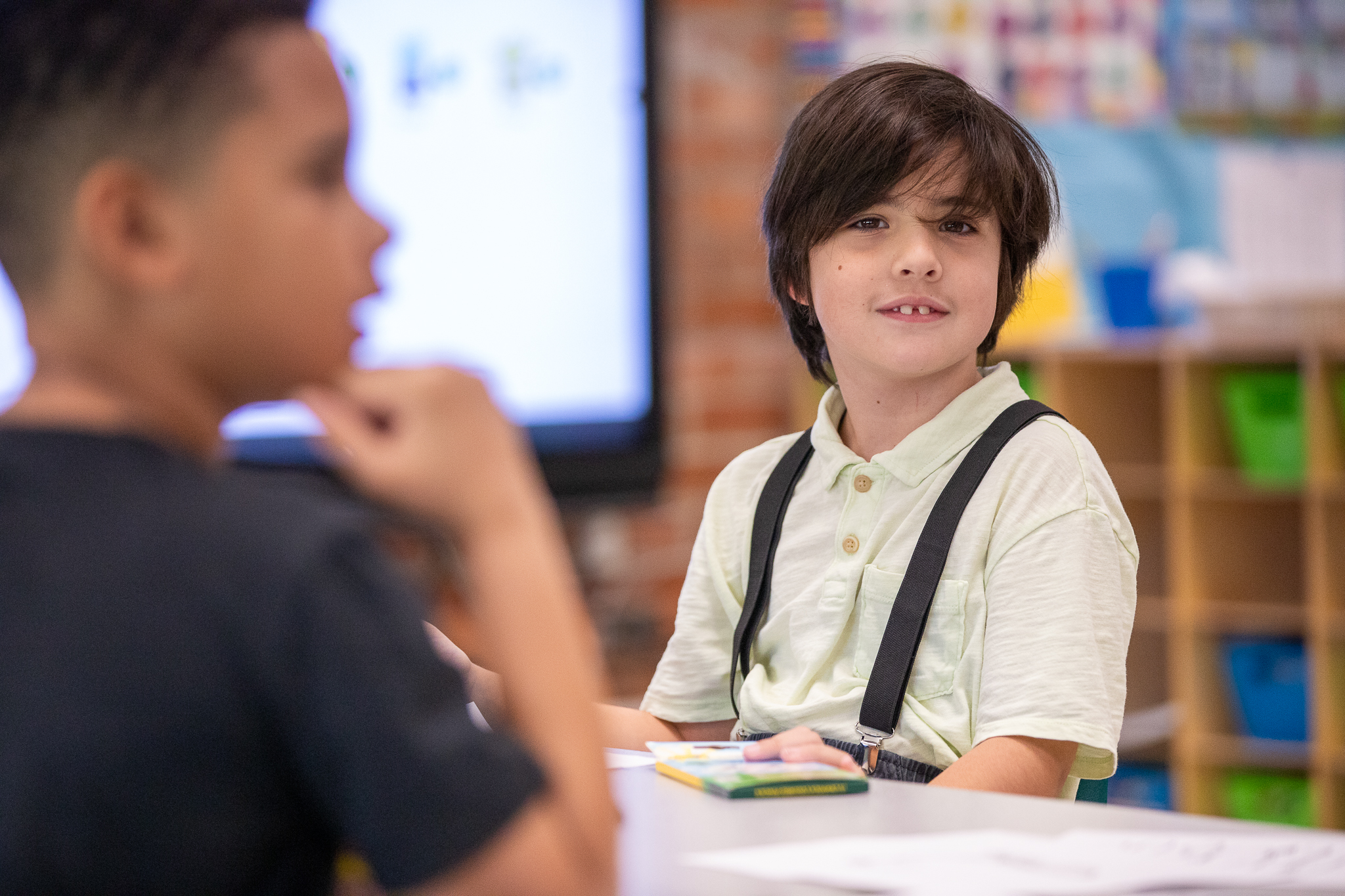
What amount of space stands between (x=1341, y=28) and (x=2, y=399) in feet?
10.7

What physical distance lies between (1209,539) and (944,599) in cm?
221

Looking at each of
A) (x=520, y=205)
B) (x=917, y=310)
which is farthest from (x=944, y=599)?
(x=520, y=205)

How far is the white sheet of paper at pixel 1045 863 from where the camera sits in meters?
0.70

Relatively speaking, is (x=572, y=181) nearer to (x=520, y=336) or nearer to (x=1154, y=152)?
(x=520, y=336)

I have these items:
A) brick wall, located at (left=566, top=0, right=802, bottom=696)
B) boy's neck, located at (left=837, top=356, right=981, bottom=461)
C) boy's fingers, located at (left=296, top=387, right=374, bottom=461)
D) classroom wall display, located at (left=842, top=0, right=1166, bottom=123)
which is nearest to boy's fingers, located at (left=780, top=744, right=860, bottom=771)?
boy's neck, located at (left=837, top=356, right=981, bottom=461)

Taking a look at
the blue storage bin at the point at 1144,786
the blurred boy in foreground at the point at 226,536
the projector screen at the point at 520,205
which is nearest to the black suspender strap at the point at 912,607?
the blurred boy in foreground at the point at 226,536

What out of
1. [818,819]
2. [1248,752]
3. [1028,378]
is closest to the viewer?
[818,819]

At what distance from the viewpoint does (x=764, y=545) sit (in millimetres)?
1266

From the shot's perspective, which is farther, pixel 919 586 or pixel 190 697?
pixel 919 586

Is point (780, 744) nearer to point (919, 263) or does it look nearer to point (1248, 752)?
point (919, 263)

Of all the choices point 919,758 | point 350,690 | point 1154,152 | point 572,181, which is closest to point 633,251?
point 572,181

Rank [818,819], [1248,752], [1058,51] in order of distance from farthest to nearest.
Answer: [1058,51]
[1248,752]
[818,819]

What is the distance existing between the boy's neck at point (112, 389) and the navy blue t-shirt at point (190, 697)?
33 millimetres

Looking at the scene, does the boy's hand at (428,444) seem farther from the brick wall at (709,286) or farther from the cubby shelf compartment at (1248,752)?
the cubby shelf compartment at (1248,752)
